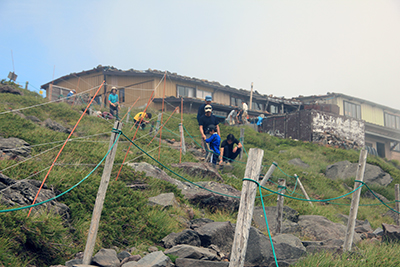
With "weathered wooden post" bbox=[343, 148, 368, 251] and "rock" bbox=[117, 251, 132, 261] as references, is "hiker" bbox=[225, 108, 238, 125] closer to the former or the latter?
"weathered wooden post" bbox=[343, 148, 368, 251]

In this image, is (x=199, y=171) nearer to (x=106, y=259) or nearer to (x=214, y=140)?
(x=214, y=140)

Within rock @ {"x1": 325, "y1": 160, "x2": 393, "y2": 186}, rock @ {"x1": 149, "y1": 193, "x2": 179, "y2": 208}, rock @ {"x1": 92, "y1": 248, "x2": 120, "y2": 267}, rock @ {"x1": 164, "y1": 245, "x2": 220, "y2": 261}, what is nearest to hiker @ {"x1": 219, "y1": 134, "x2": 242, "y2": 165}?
rock @ {"x1": 149, "y1": 193, "x2": 179, "y2": 208}

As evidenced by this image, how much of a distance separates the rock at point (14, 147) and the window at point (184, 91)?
19.3 meters

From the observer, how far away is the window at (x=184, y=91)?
2653 centimetres

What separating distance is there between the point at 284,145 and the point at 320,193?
26.4 feet

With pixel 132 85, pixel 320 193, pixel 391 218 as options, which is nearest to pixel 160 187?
pixel 320 193

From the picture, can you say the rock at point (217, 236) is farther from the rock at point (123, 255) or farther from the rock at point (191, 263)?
the rock at point (123, 255)

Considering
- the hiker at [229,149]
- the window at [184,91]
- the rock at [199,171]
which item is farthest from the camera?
the window at [184,91]

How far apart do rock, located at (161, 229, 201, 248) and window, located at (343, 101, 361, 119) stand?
2916 cm

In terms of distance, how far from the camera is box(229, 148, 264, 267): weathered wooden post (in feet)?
10.7

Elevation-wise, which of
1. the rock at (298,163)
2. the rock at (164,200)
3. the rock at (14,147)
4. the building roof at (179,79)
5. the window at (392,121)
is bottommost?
the rock at (164,200)

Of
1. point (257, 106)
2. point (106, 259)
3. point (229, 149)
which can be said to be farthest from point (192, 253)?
point (257, 106)

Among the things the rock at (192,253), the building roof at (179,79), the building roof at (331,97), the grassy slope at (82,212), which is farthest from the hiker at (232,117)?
the rock at (192,253)

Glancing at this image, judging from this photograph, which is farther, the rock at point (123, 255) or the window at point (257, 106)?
the window at point (257, 106)
